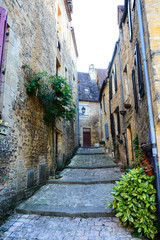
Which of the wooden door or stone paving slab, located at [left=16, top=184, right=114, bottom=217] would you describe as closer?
stone paving slab, located at [left=16, top=184, right=114, bottom=217]

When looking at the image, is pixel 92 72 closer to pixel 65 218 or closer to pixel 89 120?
pixel 89 120

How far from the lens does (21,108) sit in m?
4.47

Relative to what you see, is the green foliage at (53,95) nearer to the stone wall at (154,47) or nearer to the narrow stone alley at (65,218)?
the narrow stone alley at (65,218)

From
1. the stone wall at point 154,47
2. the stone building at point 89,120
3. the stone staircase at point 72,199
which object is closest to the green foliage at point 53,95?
the stone staircase at point 72,199

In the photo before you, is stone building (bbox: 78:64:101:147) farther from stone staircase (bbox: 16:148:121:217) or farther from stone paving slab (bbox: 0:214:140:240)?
stone paving slab (bbox: 0:214:140:240)

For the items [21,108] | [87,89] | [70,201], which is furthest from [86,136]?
[21,108]

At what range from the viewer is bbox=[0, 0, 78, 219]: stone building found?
11.9 feet

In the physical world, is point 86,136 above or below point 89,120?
below

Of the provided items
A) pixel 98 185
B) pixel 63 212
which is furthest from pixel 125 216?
pixel 98 185

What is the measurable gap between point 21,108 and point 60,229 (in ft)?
9.24

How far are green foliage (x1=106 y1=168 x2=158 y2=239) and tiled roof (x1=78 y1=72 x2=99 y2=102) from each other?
1559 cm

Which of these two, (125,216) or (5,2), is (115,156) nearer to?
(125,216)

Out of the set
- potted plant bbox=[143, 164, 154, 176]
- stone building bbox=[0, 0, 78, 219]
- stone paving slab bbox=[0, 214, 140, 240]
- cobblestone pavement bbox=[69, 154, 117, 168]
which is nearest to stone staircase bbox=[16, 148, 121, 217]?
stone paving slab bbox=[0, 214, 140, 240]

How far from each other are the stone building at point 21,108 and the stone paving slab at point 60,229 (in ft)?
1.40
